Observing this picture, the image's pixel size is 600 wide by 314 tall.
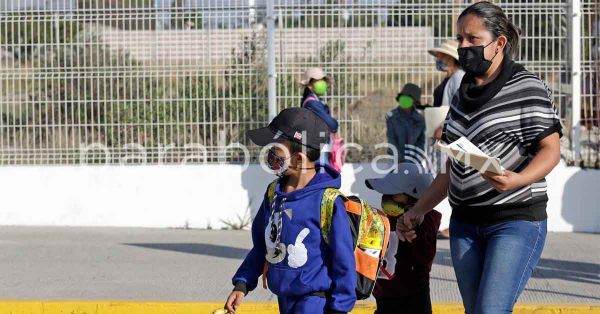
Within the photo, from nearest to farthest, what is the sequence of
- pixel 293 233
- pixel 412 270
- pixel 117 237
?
pixel 293 233 < pixel 412 270 < pixel 117 237

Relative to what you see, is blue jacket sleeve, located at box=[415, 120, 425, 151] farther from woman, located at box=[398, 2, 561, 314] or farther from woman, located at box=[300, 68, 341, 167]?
woman, located at box=[398, 2, 561, 314]

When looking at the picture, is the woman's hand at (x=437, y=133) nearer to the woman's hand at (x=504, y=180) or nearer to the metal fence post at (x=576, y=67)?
the metal fence post at (x=576, y=67)

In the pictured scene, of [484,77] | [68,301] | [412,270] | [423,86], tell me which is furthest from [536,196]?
[423,86]

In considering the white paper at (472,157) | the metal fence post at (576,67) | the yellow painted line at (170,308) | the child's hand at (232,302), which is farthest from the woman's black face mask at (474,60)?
the metal fence post at (576,67)

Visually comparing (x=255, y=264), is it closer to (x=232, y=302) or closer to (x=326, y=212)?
(x=232, y=302)

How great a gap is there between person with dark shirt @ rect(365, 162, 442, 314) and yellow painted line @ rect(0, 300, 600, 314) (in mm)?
1600

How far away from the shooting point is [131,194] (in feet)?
37.4

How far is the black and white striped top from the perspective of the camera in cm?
439

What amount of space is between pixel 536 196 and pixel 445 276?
4.09 metres

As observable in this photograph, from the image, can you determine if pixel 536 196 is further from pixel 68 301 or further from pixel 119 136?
pixel 119 136

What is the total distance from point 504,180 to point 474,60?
23.0 inches

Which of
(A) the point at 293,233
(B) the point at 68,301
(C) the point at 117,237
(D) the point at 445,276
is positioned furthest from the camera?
(C) the point at 117,237

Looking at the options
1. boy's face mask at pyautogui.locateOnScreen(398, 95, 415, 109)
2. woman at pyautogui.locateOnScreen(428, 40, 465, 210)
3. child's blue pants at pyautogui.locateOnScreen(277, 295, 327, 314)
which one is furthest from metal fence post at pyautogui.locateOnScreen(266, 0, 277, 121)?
child's blue pants at pyautogui.locateOnScreen(277, 295, 327, 314)

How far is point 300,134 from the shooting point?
175 inches
